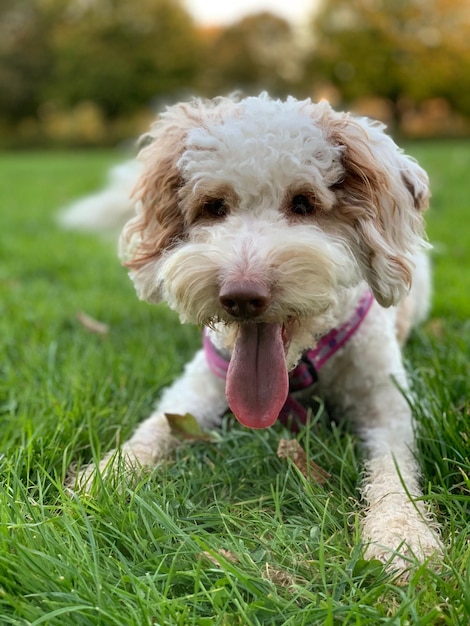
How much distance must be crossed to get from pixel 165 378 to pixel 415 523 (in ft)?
5.45

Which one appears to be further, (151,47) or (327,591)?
(151,47)

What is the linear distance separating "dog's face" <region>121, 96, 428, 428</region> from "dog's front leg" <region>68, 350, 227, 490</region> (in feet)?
1.78

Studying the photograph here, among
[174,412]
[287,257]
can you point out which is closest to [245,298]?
[287,257]

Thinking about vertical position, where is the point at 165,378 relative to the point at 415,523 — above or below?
Result: below

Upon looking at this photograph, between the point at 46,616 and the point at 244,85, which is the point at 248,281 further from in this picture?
the point at 244,85

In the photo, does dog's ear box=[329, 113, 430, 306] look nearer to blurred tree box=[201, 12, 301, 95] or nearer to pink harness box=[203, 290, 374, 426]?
pink harness box=[203, 290, 374, 426]

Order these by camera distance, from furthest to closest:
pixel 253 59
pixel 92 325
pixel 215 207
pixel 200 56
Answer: pixel 253 59
pixel 200 56
pixel 92 325
pixel 215 207

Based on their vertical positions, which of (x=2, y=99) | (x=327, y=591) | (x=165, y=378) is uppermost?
(x=327, y=591)

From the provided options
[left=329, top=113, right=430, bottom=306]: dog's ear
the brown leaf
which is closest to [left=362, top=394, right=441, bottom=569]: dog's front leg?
the brown leaf

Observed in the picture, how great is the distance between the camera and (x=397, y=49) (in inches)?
1563

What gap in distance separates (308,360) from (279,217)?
0.71 meters

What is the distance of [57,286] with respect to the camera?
209 inches

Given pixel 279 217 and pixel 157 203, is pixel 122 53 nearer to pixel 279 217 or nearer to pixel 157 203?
pixel 157 203

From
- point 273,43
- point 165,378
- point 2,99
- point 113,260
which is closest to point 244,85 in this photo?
point 273,43
